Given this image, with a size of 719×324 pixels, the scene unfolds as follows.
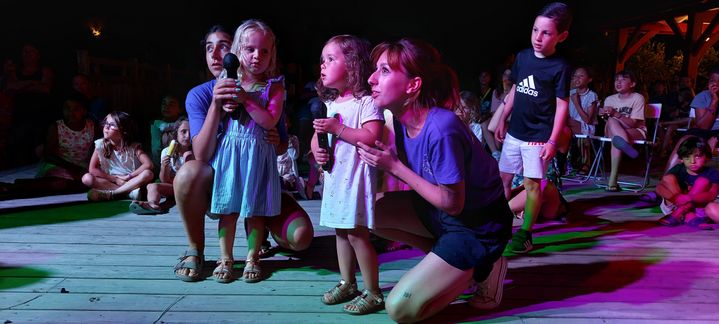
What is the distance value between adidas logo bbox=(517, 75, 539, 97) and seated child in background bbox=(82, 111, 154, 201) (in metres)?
3.12

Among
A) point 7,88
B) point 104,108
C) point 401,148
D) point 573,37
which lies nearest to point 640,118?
point 401,148

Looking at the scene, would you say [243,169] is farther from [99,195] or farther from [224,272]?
[99,195]

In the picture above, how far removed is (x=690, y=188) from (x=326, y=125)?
11.7ft

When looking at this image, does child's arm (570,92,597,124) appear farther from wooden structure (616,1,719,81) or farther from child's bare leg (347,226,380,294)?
wooden structure (616,1,719,81)

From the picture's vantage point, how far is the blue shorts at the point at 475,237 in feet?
7.20

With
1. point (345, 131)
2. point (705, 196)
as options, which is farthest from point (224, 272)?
point (705, 196)

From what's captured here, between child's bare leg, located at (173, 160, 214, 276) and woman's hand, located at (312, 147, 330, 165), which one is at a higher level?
woman's hand, located at (312, 147, 330, 165)

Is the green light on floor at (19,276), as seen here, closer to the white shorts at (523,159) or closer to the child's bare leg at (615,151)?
the white shorts at (523,159)

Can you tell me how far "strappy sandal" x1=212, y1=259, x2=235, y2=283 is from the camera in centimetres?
261

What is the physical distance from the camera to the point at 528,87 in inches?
130

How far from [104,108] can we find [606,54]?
43.1 feet

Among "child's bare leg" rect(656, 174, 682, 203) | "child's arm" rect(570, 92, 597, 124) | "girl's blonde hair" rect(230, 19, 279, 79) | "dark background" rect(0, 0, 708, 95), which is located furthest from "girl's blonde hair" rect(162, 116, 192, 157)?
"dark background" rect(0, 0, 708, 95)

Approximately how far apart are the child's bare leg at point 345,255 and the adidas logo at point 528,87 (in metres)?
1.56

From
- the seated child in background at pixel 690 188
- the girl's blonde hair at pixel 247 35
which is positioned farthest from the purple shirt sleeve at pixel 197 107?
the seated child in background at pixel 690 188
